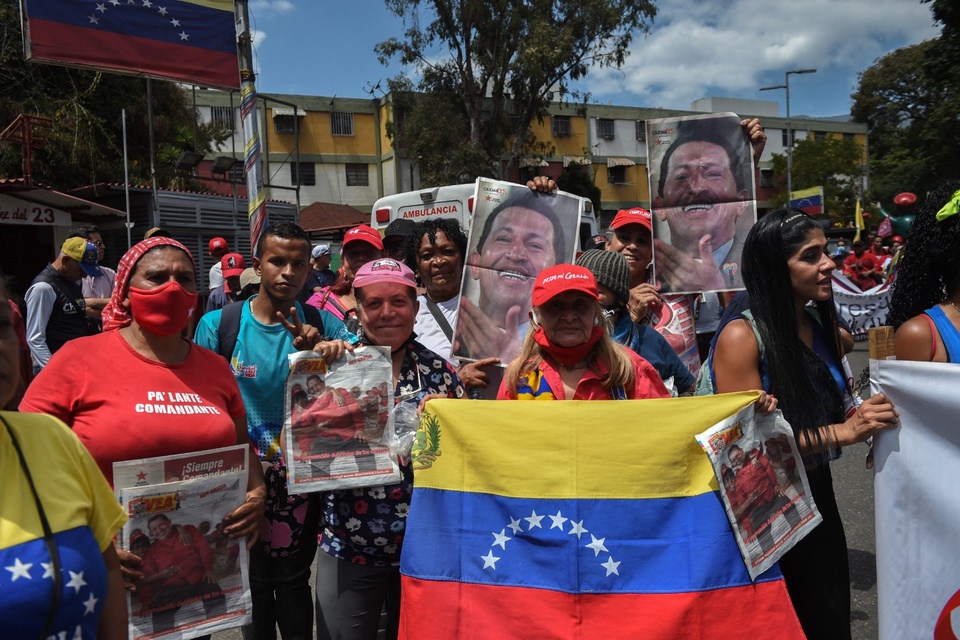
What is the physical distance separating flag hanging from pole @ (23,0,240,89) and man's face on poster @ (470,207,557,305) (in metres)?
6.32

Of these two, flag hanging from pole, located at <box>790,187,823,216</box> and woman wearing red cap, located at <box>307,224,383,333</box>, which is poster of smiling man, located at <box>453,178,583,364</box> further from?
flag hanging from pole, located at <box>790,187,823,216</box>

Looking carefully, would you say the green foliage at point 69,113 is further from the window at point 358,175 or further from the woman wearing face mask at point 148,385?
the woman wearing face mask at point 148,385

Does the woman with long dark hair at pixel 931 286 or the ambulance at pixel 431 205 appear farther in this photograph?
the ambulance at pixel 431 205

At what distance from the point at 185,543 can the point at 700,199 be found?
9.65ft

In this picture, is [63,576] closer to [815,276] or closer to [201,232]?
[815,276]

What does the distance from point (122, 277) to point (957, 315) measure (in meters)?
2.98

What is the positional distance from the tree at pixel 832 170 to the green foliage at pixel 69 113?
123 ft

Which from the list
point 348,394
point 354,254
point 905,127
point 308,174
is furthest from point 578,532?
point 905,127

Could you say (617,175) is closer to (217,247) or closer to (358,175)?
(358,175)

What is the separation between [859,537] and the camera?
5.03m

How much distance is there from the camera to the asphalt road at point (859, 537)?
4.00 meters

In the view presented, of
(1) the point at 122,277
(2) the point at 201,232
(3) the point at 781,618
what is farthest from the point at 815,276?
(2) the point at 201,232

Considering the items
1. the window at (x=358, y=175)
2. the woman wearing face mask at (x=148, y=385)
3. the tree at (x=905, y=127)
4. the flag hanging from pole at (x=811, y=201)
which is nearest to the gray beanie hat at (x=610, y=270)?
the woman wearing face mask at (x=148, y=385)

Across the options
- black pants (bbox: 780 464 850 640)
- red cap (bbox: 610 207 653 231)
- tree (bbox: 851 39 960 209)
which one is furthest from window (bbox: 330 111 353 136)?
black pants (bbox: 780 464 850 640)
